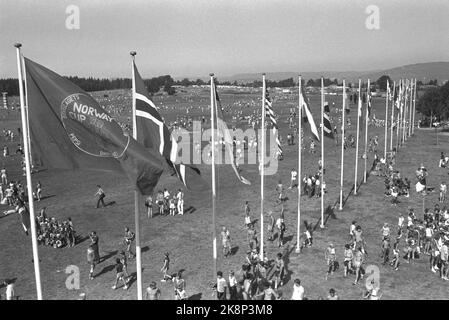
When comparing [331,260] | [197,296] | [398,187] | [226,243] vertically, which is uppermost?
[398,187]

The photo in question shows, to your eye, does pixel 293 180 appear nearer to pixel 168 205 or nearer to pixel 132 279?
pixel 168 205

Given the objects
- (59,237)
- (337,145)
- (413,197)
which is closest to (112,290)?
(59,237)

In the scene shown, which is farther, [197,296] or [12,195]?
[12,195]

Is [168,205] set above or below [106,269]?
above

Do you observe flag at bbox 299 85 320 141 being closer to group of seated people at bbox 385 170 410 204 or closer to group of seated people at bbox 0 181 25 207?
group of seated people at bbox 385 170 410 204

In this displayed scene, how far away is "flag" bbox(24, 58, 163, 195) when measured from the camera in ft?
33.1

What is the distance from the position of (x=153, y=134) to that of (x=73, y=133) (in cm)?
243

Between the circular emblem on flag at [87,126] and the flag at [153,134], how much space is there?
160 cm

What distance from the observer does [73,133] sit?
33.6 feet

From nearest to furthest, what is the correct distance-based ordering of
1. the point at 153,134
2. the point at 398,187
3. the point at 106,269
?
the point at 153,134 → the point at 106,269 → the point at 398,187

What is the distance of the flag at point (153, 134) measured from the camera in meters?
12.0

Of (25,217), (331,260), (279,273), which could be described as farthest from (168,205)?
(331,260)

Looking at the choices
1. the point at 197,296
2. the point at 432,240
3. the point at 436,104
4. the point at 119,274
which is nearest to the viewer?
the point at 197,296

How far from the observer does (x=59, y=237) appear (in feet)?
72.7
